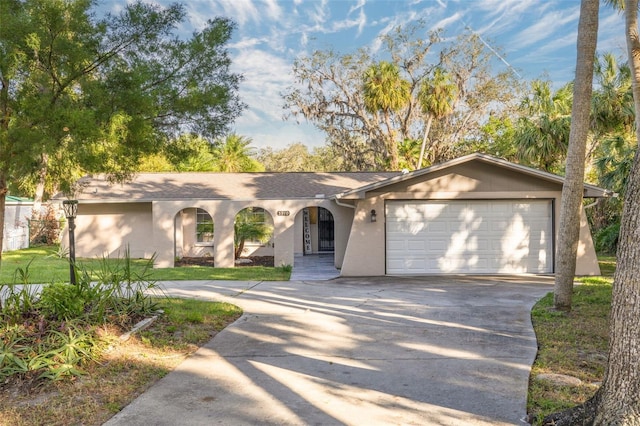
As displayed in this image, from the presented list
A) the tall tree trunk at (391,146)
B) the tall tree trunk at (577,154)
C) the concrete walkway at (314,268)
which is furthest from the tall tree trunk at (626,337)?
the tall tree trunk at (391,146)

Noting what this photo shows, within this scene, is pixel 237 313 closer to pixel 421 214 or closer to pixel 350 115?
pixel 421 214

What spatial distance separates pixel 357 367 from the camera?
18.0 ft

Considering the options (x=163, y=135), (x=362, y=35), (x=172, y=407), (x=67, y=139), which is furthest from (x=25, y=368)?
(x=362, y=35)

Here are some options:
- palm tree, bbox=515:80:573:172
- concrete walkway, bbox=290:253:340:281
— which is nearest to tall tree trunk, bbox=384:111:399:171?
concrete walkway, bbox=290:253:340:281

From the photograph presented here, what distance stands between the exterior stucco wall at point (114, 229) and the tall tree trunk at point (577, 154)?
14550 mm

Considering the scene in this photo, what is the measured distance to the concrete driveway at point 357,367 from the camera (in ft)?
13.7

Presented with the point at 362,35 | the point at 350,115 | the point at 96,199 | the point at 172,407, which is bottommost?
the point at 172,407

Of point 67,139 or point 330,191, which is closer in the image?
point 67,139

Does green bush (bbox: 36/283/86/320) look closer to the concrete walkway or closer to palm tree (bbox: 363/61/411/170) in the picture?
the concrete walkway

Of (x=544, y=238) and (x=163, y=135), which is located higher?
(x=163, y=135)

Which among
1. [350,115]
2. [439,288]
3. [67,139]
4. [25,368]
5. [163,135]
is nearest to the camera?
[25,368]

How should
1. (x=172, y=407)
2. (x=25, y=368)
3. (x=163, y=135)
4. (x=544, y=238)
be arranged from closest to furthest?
1. (x=172, y=407)
2. (x=25, y=368)
3. (x=163, y=135)
4. (x=544, y=238)

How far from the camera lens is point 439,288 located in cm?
1129

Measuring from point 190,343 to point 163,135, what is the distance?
10.9ft
